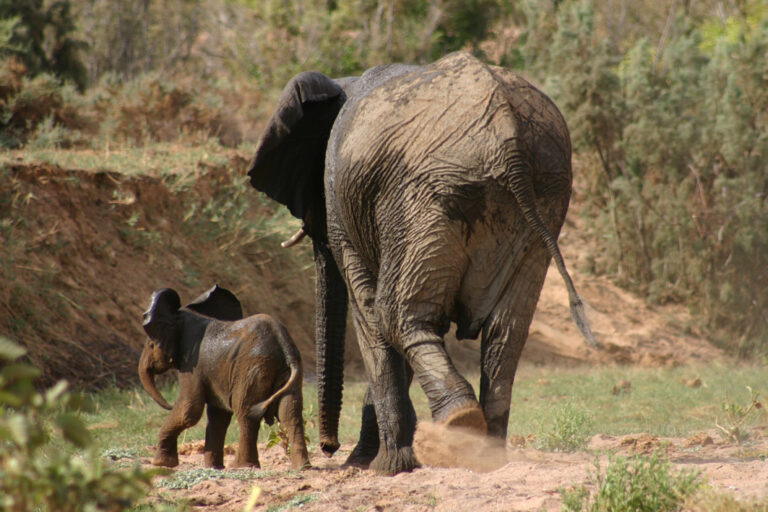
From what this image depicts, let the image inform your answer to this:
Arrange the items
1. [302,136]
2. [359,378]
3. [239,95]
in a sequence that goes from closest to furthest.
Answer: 1. [302,136]
2. [359,378]
3. [239,95]

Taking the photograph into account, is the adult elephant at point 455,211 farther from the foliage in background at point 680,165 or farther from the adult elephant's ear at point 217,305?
the foliage in background at point 680,165

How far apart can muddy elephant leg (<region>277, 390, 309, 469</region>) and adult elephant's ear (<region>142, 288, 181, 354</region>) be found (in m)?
0.82

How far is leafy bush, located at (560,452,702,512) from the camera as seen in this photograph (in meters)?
3.48

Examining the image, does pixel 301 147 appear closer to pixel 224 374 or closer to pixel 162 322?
pixel 162 322

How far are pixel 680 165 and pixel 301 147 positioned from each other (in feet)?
35.3

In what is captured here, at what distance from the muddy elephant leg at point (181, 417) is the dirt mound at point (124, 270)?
12.6 feet

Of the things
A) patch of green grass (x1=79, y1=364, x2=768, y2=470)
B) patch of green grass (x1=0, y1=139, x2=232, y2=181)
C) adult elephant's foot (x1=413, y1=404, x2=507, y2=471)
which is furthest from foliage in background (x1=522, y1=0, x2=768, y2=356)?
adult elephant's foot (x1=413, y1=404, x2=507, y2=471)

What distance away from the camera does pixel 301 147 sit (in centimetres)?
589

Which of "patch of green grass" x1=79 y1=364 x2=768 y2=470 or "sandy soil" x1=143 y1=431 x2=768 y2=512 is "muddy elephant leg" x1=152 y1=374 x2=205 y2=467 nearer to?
"patch of green grass" x1=79 y1=364 x2=768 y2=470

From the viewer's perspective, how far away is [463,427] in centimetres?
434

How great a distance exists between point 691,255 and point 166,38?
1597cm

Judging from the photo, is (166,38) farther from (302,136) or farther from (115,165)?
(302,136)

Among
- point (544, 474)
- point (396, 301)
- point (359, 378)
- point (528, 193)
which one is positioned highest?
point (528, 193)

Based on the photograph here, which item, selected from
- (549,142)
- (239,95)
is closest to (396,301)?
(549,142)
